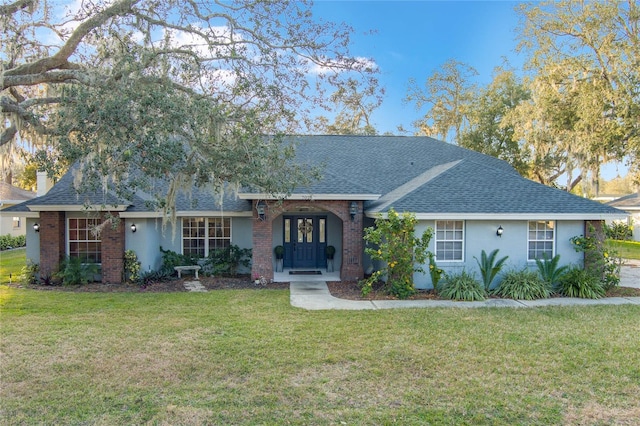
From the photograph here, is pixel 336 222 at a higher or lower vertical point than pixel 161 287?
higher

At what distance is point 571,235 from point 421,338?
24.2 feet

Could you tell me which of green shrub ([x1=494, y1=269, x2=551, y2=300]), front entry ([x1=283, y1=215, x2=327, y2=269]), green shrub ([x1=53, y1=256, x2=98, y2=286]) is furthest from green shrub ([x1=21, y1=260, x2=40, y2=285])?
green shrub ([x1=494, y1=269, x2=551, y2=300])

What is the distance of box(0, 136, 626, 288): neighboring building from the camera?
11562 mm

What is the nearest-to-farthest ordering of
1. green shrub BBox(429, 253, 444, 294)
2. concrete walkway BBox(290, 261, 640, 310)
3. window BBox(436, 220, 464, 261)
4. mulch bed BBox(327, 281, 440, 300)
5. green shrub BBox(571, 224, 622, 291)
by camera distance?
1. concrete walkway BBox(290, 261, 640, 310)
2. mulch bed BBox(327, 281, 440, 300)
3. green shrub BBox(429, 253, 444, 294)
4. green shrub BBox(571, 224, 622, 291)
5. window BBox(436, 220, 464, 261)

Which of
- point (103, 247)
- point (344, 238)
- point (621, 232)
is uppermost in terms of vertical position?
point (344, 238)

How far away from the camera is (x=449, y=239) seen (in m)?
11.7

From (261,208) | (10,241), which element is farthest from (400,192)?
(10,241)

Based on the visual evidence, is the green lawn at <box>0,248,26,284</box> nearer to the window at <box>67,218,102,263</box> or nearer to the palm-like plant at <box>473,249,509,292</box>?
the window at <box>67,218,102,263</box>

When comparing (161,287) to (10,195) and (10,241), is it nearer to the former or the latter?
(10,241)

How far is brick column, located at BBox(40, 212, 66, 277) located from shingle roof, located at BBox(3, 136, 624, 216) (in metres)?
0.59

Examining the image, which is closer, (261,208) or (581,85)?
(261,208)

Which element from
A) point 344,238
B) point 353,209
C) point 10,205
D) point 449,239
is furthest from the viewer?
point 10,205

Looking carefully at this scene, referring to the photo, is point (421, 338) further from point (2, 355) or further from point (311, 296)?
point (2, 355)

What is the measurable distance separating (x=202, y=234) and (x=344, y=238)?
16.7 ft
